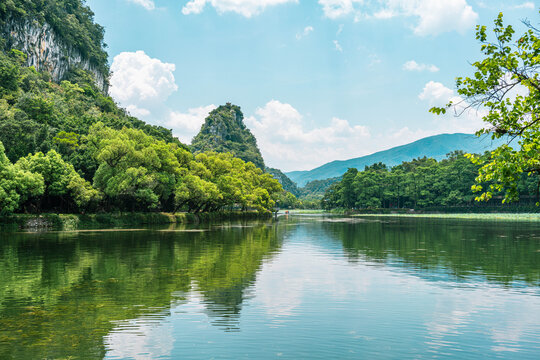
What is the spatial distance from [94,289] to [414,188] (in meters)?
162

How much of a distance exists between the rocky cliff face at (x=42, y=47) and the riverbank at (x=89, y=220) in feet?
266

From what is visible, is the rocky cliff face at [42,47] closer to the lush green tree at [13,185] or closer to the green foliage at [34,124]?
the green foliage at [34,124]

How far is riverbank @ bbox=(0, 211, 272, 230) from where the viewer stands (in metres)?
52.8

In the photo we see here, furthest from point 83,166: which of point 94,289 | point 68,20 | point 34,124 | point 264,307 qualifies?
point 68,20

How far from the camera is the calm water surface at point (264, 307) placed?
34.2ft

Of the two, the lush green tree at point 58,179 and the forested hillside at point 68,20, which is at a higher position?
the forested hillside at point 68,20

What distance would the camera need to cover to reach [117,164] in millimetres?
63906

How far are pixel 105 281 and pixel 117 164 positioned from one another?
159 ft

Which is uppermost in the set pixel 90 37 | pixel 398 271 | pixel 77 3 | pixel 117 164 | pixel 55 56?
pixel 77 3

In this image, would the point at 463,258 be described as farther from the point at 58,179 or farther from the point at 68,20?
the point at 68,20

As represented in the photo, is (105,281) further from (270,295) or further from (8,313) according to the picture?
(270,295)

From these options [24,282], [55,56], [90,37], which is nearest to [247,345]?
[24,282]

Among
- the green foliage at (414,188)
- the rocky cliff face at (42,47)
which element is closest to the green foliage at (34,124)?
the rocky cliff face at (42,47)

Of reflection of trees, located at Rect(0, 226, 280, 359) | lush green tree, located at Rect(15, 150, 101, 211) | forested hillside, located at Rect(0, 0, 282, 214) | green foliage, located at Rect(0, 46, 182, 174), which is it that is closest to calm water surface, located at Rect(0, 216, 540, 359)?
reflection of trees, located at Rect(0, 226, 280, 359)
